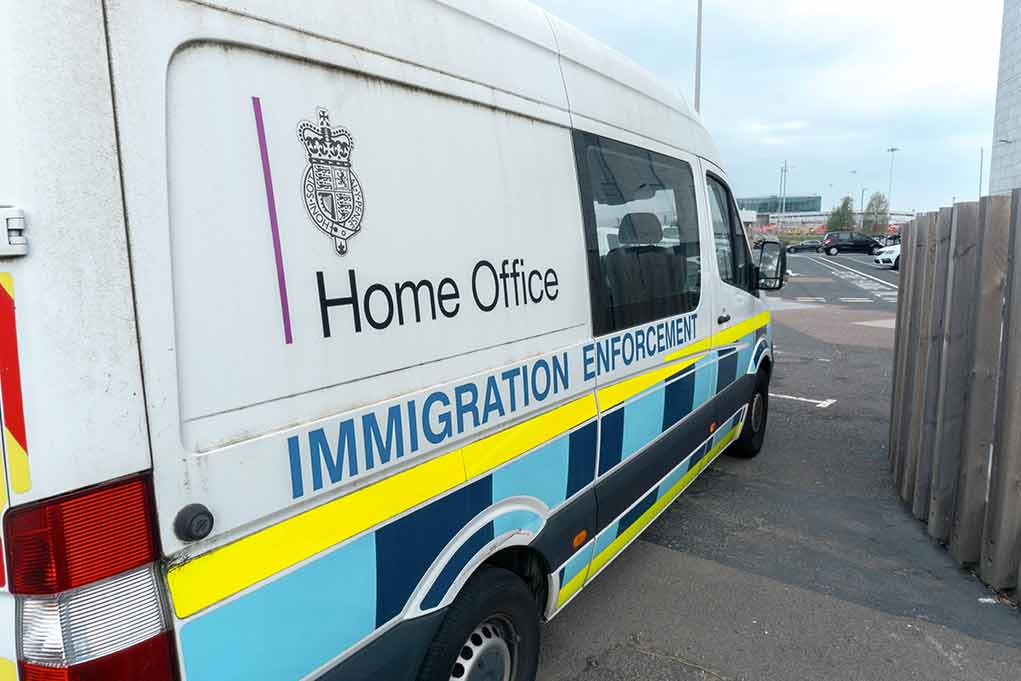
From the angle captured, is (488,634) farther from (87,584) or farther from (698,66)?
(698,66)

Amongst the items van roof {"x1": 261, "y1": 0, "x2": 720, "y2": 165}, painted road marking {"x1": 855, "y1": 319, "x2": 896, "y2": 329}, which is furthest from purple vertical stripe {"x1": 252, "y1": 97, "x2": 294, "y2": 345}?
painted road marking {"x1": 855, "y1": 319, "x2": 896, "y2": 329}

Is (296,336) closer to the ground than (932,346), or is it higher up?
higher up

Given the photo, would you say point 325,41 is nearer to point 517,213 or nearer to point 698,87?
point 517,213

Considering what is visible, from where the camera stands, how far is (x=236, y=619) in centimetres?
135

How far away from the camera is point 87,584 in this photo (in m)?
1.18

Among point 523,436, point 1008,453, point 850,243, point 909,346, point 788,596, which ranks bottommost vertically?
point 788,596

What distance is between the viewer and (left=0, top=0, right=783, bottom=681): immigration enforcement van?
1122 mm

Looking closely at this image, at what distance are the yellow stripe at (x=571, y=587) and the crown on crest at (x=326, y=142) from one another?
1820 mm

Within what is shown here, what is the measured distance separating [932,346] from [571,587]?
9.43 feet

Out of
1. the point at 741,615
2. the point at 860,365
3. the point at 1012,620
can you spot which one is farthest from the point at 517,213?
the point at 860,365

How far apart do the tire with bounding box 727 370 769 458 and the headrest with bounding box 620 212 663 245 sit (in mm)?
2431

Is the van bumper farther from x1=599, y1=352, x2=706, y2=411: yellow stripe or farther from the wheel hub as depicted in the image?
x1=599, y1=352, x2=706, y2=411: yellow stripe

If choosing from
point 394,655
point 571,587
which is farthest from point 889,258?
point 394,655

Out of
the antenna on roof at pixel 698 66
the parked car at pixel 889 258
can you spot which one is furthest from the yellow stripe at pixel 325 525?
the parked car at pixel 889 258
